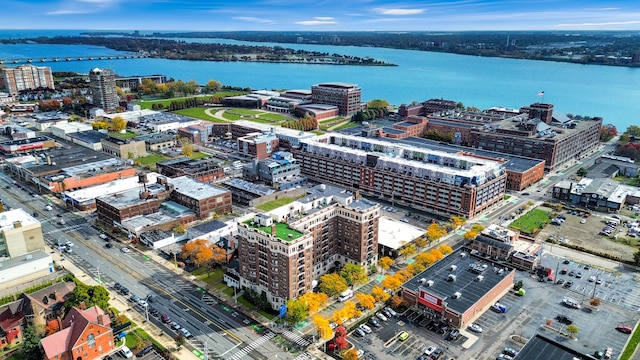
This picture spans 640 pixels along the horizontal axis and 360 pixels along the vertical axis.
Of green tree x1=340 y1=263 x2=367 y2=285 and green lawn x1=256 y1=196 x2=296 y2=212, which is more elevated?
green tree x1=340 y1=263 x2=367 y2=285

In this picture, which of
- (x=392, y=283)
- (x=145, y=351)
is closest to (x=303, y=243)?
(x=392, y=283)

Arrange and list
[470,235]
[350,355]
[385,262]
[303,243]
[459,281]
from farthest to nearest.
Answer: [470,235]
[385,262]
[459,281]
[303,243]
[350,355]

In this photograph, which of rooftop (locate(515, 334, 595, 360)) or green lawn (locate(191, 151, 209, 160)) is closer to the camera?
rooftop (locate(515, 334, 595, 360))

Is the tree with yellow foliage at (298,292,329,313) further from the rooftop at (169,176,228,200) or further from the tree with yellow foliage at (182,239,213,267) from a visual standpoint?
the rooftop at (169,176,228,200)

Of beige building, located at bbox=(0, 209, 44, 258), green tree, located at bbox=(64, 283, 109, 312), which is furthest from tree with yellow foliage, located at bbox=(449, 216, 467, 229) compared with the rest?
beige building, located at bbox=(0, 209, 44, 258)

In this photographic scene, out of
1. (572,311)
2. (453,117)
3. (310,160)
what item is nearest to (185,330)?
(572,311)

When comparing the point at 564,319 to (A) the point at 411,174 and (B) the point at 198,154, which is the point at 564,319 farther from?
(B) the point at 198,154

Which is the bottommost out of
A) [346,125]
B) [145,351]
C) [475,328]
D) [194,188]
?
[475,328]
